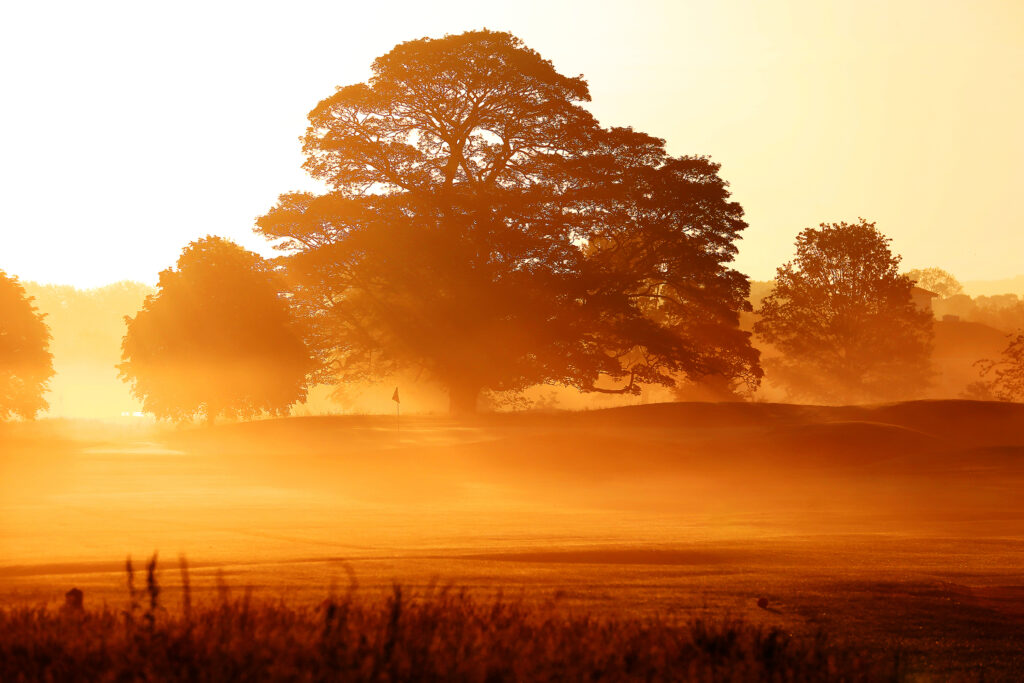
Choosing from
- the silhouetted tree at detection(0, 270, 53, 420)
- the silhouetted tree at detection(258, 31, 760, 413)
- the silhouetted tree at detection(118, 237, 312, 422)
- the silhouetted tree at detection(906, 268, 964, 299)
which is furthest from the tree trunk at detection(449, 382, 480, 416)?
the silhouetted tree at detection(906, 268, 964, 299)

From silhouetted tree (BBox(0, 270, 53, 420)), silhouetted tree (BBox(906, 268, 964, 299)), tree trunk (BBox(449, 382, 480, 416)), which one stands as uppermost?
silhouetted tree (BBox(906, 268, 964, 299))

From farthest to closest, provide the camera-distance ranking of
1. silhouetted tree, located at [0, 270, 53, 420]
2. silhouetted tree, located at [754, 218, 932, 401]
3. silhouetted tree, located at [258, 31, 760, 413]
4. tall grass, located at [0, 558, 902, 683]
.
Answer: silhouetted tree, located at [754, 218, 932, 401] < silhouetted tree, located at [0, 270, 53, 420] < silhouetted tree, located at [258, 31, 760, 413] < tall grass, located at [0, 558, 902, 683]

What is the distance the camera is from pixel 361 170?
49.4 meters

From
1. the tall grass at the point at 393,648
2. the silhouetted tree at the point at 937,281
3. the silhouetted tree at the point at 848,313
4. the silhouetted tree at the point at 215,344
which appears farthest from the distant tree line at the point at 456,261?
the silhouetted tree at the point at 937,281

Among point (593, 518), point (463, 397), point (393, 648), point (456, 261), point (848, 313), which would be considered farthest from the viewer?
point (848, 313)

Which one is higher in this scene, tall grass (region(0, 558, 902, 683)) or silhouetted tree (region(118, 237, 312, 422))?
silhouetted tree (region(118, 237, 312, 422))

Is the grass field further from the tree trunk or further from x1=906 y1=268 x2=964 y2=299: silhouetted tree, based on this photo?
x1=906 y1=268 x2=964 y2=299: silhouetted tree

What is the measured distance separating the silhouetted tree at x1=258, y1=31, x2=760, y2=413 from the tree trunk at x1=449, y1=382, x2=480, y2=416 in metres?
0.07

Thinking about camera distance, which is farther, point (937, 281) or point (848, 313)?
point (937, 281)

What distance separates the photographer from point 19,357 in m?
58.1

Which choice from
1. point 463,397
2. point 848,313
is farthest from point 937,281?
point 463,397

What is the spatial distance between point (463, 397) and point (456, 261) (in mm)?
6951

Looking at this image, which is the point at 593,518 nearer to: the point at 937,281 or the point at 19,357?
the point at 19,357

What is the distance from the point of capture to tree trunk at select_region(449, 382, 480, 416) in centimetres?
5028
